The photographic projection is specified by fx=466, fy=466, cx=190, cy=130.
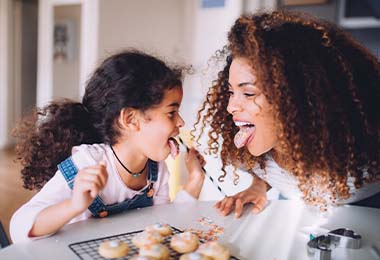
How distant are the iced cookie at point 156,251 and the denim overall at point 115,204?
1.04ft

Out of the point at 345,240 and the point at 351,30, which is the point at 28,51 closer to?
the point at 351,30

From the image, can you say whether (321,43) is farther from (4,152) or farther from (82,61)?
(4,152)

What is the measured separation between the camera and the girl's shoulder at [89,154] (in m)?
1.12

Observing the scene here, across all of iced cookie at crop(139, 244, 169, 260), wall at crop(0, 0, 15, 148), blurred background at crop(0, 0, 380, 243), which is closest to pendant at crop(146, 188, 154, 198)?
iced cookie at crop(139, 244, 169, 260)

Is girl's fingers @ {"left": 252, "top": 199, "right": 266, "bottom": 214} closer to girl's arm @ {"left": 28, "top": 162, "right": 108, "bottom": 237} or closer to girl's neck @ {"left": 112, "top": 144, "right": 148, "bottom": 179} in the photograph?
girl's neck @ {"left": 112, "top": 144, "right": 148, "bottom": 179}

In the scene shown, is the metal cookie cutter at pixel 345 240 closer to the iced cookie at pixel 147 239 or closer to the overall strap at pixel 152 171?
the iced cookie at pixel 147 239

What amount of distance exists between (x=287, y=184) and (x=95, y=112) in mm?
574

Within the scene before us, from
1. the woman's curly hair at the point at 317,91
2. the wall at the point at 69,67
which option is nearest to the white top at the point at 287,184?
the woman's curly hair at the point at 317,91

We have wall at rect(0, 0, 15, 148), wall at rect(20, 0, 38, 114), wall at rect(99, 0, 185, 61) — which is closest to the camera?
wall at rect(99, 0, 185, 61)

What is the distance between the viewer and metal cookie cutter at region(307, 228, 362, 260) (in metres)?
0.86

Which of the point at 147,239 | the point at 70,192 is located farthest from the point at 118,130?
the point at 147,239

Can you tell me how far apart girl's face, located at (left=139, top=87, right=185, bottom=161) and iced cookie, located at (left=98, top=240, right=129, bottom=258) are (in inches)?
17.5

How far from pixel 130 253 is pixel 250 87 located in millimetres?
434

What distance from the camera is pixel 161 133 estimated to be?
122 centimetres
